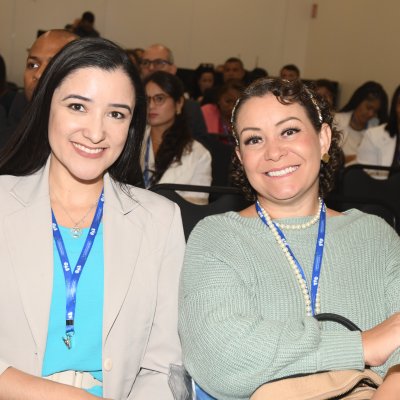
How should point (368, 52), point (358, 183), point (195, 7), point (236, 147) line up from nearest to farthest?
point (236, 147), point (358, 183), point (368, 52), point (195, 7)

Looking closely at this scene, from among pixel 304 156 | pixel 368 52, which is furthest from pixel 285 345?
pixel 368 52

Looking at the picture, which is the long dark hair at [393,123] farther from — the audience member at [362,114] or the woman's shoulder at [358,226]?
the woman's shoulder at [358,226]

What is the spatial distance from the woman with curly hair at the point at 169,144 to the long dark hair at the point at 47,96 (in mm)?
2303

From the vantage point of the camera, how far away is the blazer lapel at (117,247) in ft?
6.38

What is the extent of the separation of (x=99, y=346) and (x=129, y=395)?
0.20m

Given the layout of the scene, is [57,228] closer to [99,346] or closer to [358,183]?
[99,346]

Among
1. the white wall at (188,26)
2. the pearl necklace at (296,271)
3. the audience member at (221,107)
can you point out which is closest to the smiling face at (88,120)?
the pearl necklace at (296,271)

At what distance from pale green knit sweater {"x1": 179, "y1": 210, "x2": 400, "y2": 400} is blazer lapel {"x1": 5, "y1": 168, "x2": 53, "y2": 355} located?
380mm

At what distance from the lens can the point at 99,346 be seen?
1.96m

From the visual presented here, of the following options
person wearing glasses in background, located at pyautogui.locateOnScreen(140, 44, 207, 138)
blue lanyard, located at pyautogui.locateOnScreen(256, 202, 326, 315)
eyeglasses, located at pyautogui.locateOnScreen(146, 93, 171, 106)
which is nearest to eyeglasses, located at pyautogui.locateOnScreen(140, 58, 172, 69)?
person wearing glasses in background, located at pyautogui.locateOnScreen(140, 44, 207, 138)

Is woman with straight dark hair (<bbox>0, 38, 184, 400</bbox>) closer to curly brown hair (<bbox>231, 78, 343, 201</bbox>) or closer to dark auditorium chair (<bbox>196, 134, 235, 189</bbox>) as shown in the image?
curly brown hair (<bbox>231, 78, 343, 201</bbox>)

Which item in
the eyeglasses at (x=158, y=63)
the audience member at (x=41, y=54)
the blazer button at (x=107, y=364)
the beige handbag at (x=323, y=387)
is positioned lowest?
the blazer button at (x=107, y=364)

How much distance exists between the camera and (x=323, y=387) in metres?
1.68

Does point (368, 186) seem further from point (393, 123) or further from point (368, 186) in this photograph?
point (393, 123)
